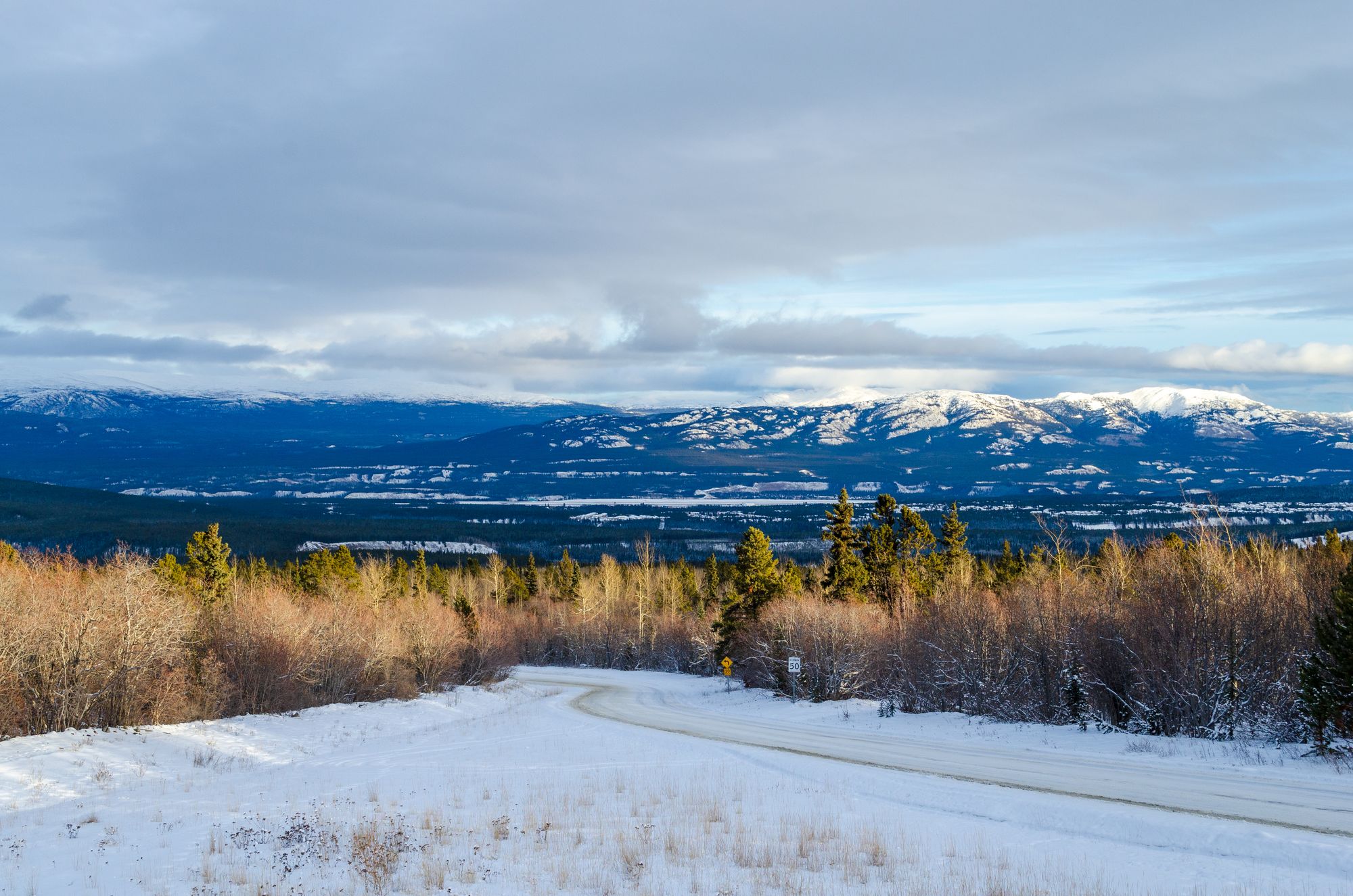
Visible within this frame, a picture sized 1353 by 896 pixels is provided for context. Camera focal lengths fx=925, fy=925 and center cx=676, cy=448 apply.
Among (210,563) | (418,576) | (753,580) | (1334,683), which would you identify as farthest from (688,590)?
(1334,683)

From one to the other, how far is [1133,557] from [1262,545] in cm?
1129

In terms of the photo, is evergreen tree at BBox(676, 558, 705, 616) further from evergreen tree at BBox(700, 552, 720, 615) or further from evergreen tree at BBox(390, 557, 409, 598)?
evergreen tree at BBox(390, 557, 409, 598)

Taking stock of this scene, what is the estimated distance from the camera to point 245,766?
2869cm

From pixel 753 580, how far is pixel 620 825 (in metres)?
41.3

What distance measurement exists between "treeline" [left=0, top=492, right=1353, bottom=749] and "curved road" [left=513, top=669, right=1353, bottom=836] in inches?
188

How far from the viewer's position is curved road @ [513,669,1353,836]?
16.2 meters

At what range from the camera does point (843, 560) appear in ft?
182

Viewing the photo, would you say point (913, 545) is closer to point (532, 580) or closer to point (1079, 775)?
point (1079, 775)

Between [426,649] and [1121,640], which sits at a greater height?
[1121,640]

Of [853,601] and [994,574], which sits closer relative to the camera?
[853,601]

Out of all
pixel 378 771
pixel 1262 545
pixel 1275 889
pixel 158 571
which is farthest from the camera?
pixel 158 571

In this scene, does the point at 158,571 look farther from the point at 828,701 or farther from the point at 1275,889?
the point at 1275,889

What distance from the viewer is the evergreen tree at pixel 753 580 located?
5753 cm

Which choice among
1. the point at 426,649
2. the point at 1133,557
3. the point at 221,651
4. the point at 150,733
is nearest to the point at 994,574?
the point at 1133,557
